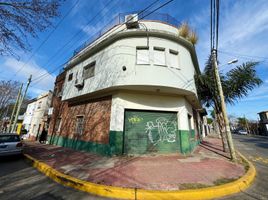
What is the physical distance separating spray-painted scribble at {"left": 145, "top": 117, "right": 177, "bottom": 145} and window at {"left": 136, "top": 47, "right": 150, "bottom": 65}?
3.49 meters

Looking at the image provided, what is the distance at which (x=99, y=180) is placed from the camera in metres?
4.65

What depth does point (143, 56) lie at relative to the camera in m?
8.59

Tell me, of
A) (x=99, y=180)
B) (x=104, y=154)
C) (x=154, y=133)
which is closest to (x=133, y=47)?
(x=154, y=133)

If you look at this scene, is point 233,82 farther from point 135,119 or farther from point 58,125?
point 58,125

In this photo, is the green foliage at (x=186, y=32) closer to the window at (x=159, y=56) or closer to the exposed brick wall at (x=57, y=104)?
the window at (x=159, y=56)

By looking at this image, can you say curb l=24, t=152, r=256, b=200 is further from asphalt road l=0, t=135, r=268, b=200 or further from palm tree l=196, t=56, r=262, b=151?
palm tree l=196, t=56, r=262, b=151

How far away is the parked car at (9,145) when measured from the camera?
805cm

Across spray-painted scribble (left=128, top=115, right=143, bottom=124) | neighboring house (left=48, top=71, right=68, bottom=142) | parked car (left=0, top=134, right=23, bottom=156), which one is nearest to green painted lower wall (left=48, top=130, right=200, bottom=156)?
spray-painted scribble (left=128, top=115, right=143, bottom=124)

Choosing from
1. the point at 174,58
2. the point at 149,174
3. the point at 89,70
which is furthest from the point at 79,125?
the point at 174,58

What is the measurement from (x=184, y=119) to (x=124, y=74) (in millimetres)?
4708

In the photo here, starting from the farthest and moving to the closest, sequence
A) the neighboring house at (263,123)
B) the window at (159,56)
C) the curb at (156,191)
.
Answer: the neighboring house at (263,123), the window at (159,56), the curb at (156,191)

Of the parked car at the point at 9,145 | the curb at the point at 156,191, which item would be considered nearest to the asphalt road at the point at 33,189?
the curb at the point at 156,191

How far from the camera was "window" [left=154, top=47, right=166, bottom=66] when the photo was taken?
856cm

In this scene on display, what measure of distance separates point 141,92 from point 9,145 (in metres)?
8.20
